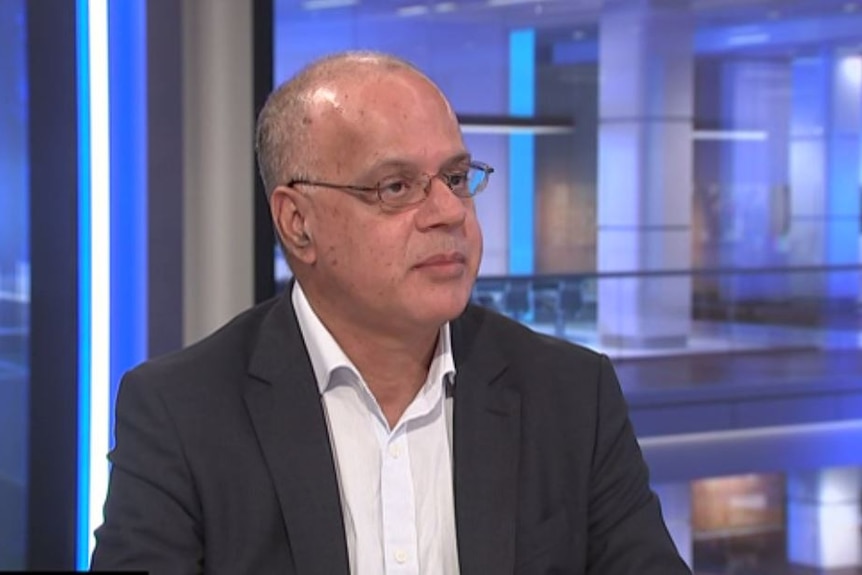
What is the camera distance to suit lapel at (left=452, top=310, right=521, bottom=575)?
1529mm

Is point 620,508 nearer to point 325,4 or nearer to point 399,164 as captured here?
point 399,164

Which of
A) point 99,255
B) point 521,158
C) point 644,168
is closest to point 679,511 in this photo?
point 644,168

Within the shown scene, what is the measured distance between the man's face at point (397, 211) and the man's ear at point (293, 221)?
4 centimetres

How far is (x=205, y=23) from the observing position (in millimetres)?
2906

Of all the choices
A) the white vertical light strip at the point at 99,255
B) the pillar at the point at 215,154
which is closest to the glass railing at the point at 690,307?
the pillar at the point at 215,154

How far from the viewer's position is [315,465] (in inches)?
59.8

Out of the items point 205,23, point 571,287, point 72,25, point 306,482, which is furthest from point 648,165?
point 306,482

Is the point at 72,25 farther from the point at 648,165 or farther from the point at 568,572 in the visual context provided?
the point at 648,165

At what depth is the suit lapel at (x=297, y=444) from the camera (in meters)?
1.48

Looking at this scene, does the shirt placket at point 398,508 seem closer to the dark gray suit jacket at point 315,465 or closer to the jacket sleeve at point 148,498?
the dark gray suit jacket at point 315,465

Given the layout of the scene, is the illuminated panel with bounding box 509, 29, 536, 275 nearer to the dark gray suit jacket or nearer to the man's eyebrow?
the dark gray suit jacket

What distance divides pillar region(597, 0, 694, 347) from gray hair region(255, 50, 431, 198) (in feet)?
8.11

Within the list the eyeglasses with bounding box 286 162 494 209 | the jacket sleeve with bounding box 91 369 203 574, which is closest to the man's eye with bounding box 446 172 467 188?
the eyeglasses with bounding box 286 162 494 209

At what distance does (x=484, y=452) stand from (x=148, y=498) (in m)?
0.38
